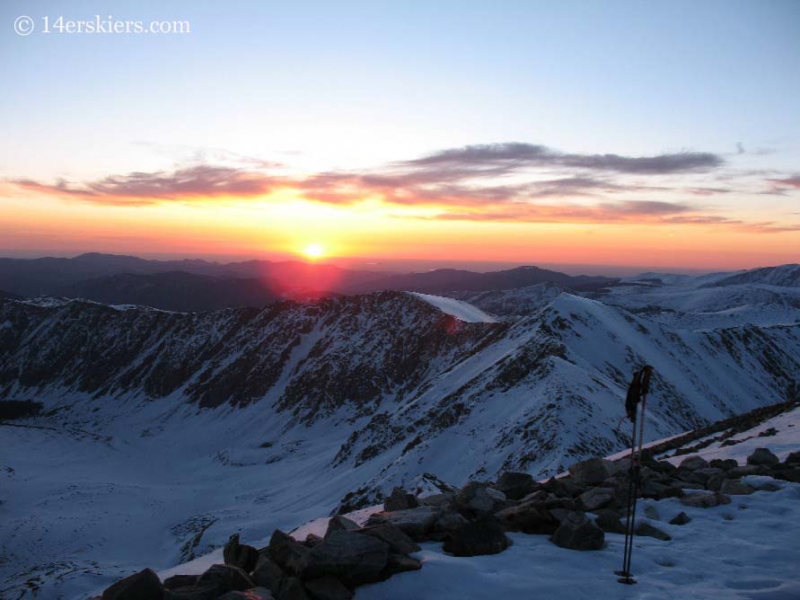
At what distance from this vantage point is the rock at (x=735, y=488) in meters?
12.6

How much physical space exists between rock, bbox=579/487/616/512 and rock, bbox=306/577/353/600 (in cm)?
624

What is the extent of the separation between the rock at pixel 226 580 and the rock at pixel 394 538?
2.30 m

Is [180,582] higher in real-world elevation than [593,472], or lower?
lower

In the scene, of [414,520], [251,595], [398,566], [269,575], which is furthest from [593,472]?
[251,595]

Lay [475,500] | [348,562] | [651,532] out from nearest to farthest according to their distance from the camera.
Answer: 1. [348,562]
2. [651,532]
3. [475,500]

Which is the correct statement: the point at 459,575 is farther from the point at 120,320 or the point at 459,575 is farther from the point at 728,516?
the point at 120,320

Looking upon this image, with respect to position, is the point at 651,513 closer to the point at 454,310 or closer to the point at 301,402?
the point at 301,402

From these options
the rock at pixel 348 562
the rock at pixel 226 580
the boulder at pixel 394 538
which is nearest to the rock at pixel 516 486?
the boulder at pixel 394 538

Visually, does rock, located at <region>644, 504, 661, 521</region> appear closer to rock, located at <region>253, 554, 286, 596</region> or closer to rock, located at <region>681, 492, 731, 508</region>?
rock, located at <region>681, 492, 731, 508</region>

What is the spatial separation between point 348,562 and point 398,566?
34.9 inches

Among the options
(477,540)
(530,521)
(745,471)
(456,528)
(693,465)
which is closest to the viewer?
(477,540)

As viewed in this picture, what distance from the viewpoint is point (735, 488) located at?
1267 centimetres

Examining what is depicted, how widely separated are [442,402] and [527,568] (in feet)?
195

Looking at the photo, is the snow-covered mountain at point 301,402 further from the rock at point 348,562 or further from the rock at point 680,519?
the rock at point 348,562
